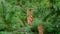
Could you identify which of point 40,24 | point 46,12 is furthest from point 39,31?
point 46,12

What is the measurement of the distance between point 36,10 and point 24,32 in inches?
11.2

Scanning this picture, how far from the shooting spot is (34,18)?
2379 millimetres

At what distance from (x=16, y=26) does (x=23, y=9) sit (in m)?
0.48

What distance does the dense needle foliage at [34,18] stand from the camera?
7.05ft

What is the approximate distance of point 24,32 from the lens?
7.52ft

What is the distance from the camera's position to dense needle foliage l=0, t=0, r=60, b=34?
2.15m

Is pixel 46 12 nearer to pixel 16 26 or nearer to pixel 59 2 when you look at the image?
pixel 59 2

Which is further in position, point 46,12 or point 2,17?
point 2,17

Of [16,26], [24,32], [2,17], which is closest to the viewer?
[24,32]


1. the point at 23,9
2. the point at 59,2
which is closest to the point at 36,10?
the point at 59,2

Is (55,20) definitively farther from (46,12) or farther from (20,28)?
(20,28)

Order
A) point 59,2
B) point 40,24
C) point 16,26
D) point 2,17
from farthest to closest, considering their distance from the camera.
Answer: point 2,17 → point 16,26 → point 40,24 → point 59,2

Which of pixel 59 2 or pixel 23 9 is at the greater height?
pixel 59 2

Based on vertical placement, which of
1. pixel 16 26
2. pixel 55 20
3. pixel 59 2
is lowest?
pixel 16 26
